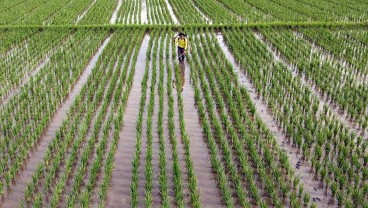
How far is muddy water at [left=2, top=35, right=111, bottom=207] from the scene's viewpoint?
16.8 ft

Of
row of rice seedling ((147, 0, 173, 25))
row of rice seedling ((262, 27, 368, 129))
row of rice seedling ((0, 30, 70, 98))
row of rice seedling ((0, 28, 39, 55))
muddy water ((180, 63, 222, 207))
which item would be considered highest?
row of rice seedling ((147, 0, 173, 25))

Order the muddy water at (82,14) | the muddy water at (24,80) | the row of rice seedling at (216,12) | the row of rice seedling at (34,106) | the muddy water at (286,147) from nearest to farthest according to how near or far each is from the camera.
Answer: the muddy water at (286,147)
the row of rice seedling at (34,106)
the muddy water at (24,80)
the row of rice seedling at (216,12)
the muddy water at (82,14)

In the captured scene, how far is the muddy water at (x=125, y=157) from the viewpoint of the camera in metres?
5.11

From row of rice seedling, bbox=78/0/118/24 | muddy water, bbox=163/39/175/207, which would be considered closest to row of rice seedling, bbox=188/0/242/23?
row of rice seedling, bbox=78/0/118/24

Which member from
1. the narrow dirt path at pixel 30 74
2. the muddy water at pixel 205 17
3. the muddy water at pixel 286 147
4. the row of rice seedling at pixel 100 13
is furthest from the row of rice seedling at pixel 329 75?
the row of rice seedling at pixel 100 13

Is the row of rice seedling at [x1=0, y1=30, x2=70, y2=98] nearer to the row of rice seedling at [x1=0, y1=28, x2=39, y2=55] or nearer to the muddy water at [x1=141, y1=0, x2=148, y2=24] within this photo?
the row of rice seedling at [x1=0, y1=28, x2=39, y2=55]

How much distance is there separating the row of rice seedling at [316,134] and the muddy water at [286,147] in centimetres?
10

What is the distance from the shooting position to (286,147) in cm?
634

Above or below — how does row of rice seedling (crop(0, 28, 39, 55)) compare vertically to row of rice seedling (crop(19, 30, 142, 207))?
above

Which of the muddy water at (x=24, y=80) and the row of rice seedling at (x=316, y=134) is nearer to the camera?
the row of rice seedling at (x=316, y=134)

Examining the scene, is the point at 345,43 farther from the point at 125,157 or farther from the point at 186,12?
the point at 125,157

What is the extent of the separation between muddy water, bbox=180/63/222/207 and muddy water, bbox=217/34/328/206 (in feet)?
4.11

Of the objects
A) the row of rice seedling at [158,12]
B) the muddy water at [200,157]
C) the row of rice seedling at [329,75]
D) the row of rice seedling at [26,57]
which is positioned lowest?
the muddy water at [200,157]

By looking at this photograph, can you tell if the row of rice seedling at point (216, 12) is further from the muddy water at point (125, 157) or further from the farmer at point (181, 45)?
the muddy water at point (125, 157)
